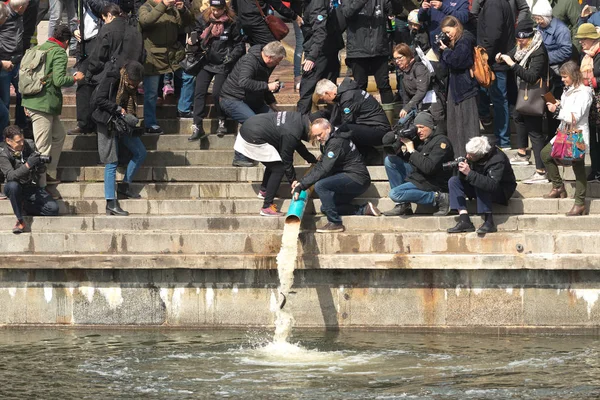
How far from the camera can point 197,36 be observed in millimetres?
16297

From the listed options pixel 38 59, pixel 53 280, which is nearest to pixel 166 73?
pixel 38 59

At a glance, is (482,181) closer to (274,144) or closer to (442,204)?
(442,204)

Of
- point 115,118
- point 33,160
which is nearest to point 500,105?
point 115,118

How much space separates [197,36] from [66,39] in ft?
5.35

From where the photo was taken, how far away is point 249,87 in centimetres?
1545

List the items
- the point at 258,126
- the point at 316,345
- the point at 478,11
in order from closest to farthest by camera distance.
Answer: the point at 316,345
the point at 258,126
the point at 478,11

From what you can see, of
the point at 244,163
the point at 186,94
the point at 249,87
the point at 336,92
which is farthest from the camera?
the point at 186,94

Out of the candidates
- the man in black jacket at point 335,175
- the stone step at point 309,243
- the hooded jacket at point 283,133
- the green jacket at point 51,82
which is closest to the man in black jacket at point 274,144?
the hooded jacket at point 283,133

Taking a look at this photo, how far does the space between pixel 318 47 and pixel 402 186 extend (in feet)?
7.30

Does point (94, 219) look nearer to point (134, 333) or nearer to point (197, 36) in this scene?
point (134, 333)

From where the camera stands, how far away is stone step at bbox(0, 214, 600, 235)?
560 inches

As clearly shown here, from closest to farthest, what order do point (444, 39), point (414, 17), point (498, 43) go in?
point (444, 39)
point (498, 43)
point (414, 17)

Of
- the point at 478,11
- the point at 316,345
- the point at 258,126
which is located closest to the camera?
the point at 316,345

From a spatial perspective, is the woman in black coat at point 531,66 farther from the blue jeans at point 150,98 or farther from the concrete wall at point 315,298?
the blue jeans at point 150,98
